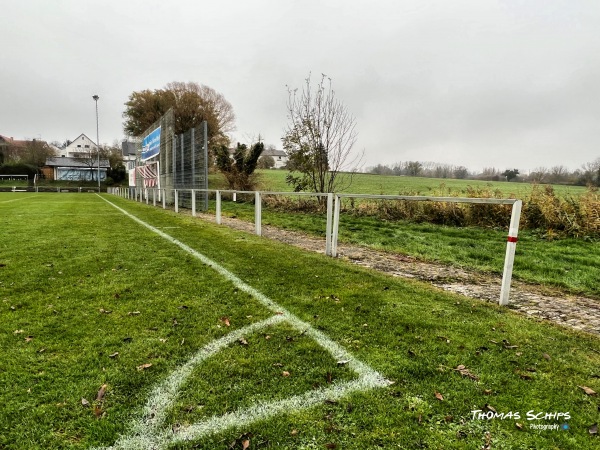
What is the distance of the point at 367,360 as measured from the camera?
Result: 241cm

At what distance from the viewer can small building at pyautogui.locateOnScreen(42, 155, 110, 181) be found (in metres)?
66.6

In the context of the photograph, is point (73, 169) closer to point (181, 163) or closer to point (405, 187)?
point (181, 163)

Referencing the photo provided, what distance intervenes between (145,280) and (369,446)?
3.42m

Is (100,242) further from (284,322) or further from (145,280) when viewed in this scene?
(284,322)

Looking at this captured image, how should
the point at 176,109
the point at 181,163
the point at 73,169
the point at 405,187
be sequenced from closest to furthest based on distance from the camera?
the point at 181,163, the point at 405,187, the point at 176,109, the point at 73,169

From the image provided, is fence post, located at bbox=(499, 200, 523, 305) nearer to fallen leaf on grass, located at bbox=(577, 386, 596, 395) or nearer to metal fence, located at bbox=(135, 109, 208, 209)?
fallen leaf on grass, located at bbox=(577, 386, 596, 395)

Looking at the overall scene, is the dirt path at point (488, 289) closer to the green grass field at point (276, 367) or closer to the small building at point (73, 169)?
the green grass field at point (276, 367)

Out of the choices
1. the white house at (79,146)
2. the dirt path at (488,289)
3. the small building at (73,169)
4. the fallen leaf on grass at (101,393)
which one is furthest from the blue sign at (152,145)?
the white house at (79,146)

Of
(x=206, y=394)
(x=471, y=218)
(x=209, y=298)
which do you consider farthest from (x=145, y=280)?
(x=471, y=218)

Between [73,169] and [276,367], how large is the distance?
80.1m

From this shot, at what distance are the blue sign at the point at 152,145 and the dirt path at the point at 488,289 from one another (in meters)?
16.9

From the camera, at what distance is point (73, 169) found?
2677 inches

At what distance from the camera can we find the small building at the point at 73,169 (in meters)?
66.6

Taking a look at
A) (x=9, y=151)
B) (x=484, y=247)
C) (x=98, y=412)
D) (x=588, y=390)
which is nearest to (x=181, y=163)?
(x=484, y=247)
